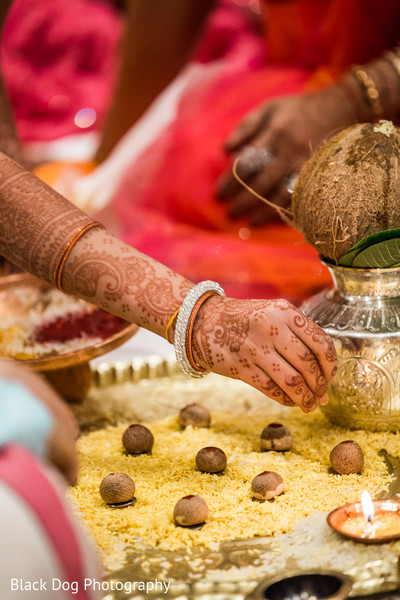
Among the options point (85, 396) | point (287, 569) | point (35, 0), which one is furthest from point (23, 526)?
point (35, 0)

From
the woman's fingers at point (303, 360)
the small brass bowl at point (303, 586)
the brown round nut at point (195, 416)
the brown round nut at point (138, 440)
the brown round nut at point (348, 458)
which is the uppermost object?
the woman's fingers at point (303, 360)

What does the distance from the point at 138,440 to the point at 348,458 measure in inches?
11.2

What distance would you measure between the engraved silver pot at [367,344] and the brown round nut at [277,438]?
8 centimetres

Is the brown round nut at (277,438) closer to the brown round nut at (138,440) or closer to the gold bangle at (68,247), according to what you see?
the brown round nut at (138,440)

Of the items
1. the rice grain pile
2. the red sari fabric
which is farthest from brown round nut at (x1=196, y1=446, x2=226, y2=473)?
the red sari fabric

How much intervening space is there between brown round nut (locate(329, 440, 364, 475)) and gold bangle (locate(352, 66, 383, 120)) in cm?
84

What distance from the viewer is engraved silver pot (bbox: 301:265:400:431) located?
0.98 m

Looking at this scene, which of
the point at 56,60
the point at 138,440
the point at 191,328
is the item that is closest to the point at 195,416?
the point at 138,440

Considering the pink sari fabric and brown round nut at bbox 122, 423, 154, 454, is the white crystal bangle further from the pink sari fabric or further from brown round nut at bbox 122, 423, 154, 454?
the pink sari fabric

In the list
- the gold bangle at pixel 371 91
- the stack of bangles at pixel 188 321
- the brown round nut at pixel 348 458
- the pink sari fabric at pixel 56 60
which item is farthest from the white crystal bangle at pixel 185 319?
the pink sari fabric at pixel 56 60

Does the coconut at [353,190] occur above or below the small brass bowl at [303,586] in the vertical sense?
above

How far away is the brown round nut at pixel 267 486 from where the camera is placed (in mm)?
885

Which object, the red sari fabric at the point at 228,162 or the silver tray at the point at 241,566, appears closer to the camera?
the silver tray at the point at 241,566

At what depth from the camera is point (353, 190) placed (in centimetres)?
95
